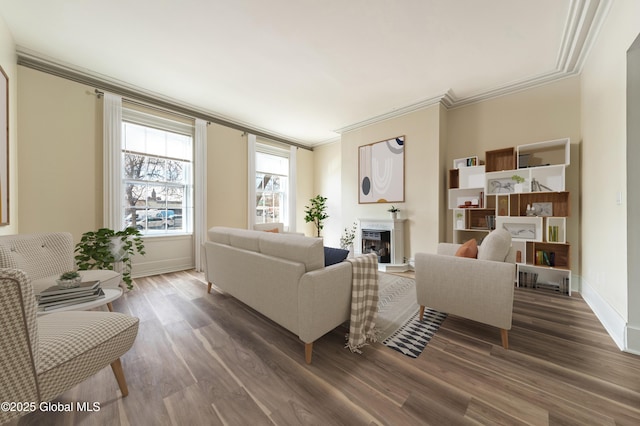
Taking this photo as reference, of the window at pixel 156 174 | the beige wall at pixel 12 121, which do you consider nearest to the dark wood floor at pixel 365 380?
the beige wall at pixel 12 121

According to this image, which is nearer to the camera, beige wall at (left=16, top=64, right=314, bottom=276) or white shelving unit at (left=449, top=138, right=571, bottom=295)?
beige wall at (left=16, top=64, right=314, bottom=276)

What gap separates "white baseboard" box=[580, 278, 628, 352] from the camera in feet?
6.12

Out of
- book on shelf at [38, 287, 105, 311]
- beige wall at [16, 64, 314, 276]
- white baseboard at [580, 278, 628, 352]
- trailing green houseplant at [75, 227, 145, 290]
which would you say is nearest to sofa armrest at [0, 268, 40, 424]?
book on shelf at [38, 287, 105, 311]

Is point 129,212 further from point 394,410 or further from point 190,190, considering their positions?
point 394,410

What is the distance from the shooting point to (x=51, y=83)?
307cm

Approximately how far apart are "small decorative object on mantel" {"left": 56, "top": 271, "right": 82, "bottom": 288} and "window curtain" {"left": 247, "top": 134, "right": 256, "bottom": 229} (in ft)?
11.1

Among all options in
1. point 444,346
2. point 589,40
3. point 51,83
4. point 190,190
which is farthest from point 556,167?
point 51,83

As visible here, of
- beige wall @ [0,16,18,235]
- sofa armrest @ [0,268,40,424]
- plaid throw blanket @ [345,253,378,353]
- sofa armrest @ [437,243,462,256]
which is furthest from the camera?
sofa armrest @ [437,243,462,256]

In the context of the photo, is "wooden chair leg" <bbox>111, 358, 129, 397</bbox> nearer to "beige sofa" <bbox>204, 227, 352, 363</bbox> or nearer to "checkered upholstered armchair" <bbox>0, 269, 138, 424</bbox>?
"checkered upholstered armchair" <bbox>0, 269, 138, 424</bbox>

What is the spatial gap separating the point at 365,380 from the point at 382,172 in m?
3.94

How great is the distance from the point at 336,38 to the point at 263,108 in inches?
86.0

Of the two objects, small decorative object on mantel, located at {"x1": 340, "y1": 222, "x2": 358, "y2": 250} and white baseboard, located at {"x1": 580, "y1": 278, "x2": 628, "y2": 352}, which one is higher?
small decorative object on mantel, located at {"x1": 340, "y1": 222, "x2": 358, "y2": 250}

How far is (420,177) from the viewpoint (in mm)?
4312

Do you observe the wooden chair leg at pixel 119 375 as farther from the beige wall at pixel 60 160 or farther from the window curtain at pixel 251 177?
the window curtain at pixel 251 177
